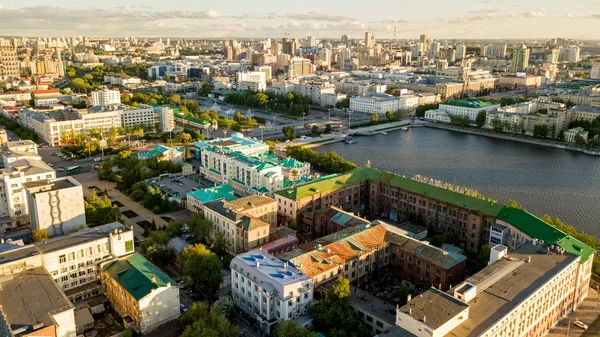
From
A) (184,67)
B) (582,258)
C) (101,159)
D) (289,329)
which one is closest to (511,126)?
(582,258)

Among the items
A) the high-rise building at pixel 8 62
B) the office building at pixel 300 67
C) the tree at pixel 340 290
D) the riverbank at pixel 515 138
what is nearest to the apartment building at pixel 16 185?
the tree at pixel 340 290

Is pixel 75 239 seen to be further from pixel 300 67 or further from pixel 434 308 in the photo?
pixel 300 67

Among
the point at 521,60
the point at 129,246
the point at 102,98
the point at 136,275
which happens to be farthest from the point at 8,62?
the point at 521,60

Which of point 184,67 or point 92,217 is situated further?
point 184,67

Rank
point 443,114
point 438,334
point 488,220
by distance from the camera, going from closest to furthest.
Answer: point 438,334
point 488,220
point 443,114

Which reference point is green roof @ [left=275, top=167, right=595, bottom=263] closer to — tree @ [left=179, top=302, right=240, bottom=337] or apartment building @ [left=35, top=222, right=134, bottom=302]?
apartment building @ [left=35, top=222, right=134, bottom=302]

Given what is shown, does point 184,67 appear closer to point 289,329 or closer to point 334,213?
point 334,213

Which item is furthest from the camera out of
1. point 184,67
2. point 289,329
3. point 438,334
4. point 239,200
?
point 184,67
